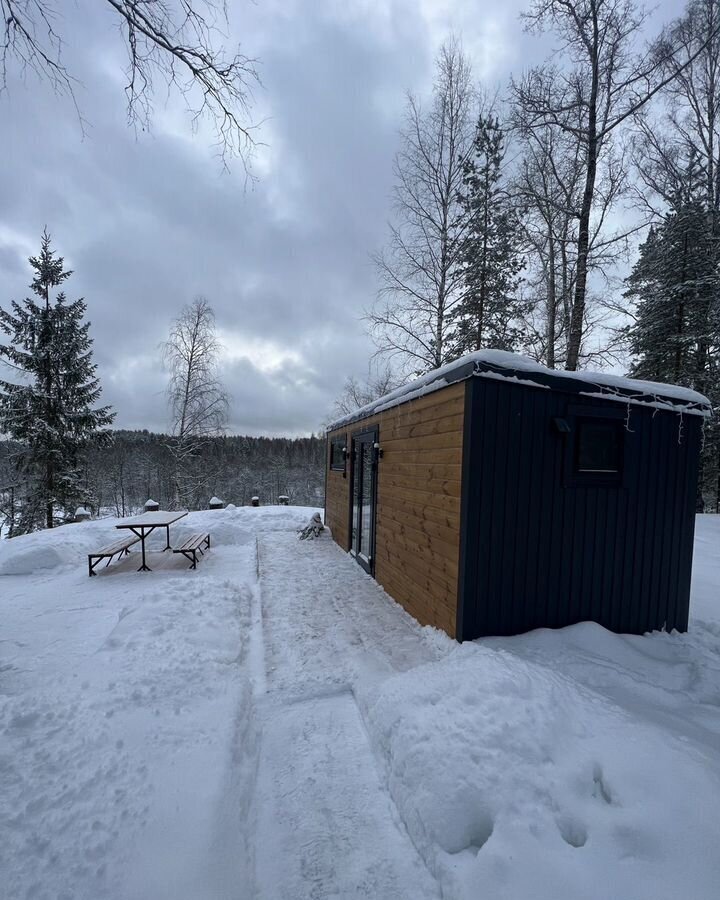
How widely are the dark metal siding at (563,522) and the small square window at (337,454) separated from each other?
15.6 ft

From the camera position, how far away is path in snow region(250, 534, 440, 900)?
1.63 m

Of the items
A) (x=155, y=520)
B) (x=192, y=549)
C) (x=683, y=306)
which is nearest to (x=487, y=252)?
(x=683, y=306)

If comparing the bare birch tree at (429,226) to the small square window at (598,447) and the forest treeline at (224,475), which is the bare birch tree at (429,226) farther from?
the forest treeline at (224,475)

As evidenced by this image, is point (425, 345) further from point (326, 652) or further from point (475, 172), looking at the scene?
point (326, 652)

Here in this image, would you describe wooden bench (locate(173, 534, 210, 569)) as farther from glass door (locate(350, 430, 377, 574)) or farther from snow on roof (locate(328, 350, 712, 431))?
snow on roof (locate(328, 350, 712, 431))

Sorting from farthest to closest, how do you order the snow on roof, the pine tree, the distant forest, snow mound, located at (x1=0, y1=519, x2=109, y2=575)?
1. the distant forest
2. the pine tree
3. snow mound, located at (x1=0, y1=519, x2=109, y2=575)
4. the snow on roof

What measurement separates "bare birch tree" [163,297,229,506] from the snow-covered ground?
416 inches

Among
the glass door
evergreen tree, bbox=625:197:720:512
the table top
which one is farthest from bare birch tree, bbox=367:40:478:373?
the table top

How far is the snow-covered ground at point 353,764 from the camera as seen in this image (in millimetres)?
1548

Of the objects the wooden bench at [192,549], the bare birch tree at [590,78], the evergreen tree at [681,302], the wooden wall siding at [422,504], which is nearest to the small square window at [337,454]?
the wooden wall siding at [422,504]

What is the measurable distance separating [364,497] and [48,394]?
11.6 metres

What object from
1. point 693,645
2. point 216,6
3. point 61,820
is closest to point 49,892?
point 61,820

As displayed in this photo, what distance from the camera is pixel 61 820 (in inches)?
68.9

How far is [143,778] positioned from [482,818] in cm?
167
